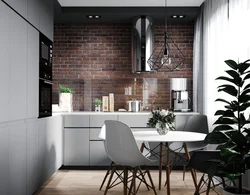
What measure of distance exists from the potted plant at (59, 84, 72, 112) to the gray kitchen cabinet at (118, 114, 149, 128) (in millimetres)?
964

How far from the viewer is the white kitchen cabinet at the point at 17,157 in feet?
9.94

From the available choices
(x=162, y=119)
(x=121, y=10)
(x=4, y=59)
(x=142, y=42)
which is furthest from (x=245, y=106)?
(x=121, y=10)

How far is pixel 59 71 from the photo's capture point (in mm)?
6090

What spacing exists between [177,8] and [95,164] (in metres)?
2.75

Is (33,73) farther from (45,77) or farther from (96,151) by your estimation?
(96,151)

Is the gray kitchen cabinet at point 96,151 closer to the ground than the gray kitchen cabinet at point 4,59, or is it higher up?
closer to the ground

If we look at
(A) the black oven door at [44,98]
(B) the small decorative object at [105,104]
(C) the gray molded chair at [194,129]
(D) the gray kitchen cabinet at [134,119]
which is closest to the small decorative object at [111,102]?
(B) the small decorative object at [105,104]

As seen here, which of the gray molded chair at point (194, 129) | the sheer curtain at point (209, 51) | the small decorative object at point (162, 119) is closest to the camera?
the small decorative object at point (162, 119)

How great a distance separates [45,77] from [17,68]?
1.09 meters

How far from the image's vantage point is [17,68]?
323 centimetres

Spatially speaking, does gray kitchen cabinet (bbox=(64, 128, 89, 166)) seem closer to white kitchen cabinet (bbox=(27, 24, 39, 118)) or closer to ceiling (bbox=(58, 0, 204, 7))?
white kitchen cabinet (bbox=(27, 24, 39, 118))

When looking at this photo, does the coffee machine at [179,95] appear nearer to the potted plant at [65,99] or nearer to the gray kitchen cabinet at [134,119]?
the gray kitchen cabinet at [134,119]

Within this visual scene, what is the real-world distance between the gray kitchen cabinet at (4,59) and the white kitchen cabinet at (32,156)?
68cm

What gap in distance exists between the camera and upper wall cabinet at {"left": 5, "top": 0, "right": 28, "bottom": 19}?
3053 millimetres
